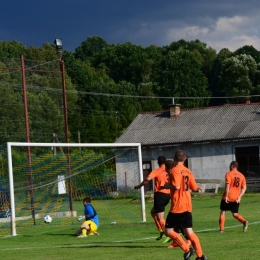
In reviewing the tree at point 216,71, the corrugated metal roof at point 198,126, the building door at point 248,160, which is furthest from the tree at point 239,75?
the building door at point 248,160

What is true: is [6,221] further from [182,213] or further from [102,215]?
[182,213]

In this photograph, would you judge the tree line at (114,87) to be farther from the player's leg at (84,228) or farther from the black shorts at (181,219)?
the black shorts at (181,219)

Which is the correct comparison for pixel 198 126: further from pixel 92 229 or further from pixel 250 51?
pixel 250 51

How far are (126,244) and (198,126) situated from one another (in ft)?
114

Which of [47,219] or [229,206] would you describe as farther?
[47,219]

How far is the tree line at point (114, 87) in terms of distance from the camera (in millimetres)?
58469

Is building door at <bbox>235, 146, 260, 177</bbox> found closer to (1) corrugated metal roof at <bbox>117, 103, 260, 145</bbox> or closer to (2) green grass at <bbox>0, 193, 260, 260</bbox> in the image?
(1) corrugated metal roof at <bbox>117, 103, 260, 145</bbox>

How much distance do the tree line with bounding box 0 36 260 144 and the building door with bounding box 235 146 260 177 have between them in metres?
16.4

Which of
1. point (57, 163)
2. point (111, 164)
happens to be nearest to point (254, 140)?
point (111, 164)

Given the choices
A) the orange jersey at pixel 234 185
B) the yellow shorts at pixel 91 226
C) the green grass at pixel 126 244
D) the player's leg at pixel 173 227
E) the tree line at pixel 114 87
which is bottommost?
the green grass at pixel 126 244

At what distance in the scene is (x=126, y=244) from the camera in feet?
53.6

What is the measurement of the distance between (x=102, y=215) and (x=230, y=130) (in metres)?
22.6

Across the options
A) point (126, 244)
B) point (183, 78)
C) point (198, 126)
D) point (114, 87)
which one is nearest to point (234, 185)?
point (126, 244)

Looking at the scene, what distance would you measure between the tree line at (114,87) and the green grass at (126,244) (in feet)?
119
